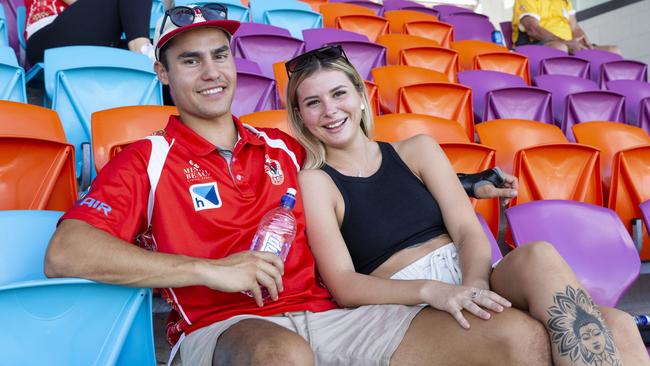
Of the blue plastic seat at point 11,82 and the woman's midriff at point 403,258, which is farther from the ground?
the blue plastic seat at point 11,82

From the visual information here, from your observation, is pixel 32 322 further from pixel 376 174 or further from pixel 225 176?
pixel 376 174

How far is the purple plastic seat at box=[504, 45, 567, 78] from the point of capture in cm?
534

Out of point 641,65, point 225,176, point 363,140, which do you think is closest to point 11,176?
point 225,176

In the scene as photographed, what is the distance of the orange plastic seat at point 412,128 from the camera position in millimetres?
2662

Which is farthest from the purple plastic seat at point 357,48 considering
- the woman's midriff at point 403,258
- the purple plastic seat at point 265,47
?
the woman's midriff at point 403,258

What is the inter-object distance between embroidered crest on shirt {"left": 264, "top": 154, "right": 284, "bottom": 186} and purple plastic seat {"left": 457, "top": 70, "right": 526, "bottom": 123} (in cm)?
246

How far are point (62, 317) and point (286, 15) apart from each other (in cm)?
405

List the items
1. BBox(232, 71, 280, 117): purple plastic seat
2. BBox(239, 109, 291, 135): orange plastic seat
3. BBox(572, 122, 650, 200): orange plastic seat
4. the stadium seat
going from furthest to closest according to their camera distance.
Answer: the stadium seat, BBox(572, 122, 650, 200): orange plastic seat, BBox(232, 71, 280, 117): purple plastic seat, BBox(239, 109, 291, 135): orange plastic seat

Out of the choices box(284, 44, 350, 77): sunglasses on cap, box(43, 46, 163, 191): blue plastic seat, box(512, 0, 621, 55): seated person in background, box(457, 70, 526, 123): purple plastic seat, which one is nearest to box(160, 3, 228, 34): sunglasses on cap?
box(284, 44, 350, 77): sunglasses on cap

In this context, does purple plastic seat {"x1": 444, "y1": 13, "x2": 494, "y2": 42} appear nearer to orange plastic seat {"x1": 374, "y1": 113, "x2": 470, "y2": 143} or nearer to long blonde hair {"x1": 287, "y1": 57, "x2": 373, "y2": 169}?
orange plastic seat {"x1": 374, "y1": 113, "x2": 470, "y2": 143}

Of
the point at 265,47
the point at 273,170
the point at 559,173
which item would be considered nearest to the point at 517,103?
the point at 559,173

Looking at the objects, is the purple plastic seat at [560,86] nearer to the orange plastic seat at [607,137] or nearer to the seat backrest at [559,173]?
the orange plastic seat at [607,137]

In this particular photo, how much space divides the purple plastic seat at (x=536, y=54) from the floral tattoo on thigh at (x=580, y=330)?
14.0 feet

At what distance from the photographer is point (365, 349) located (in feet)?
4.77
